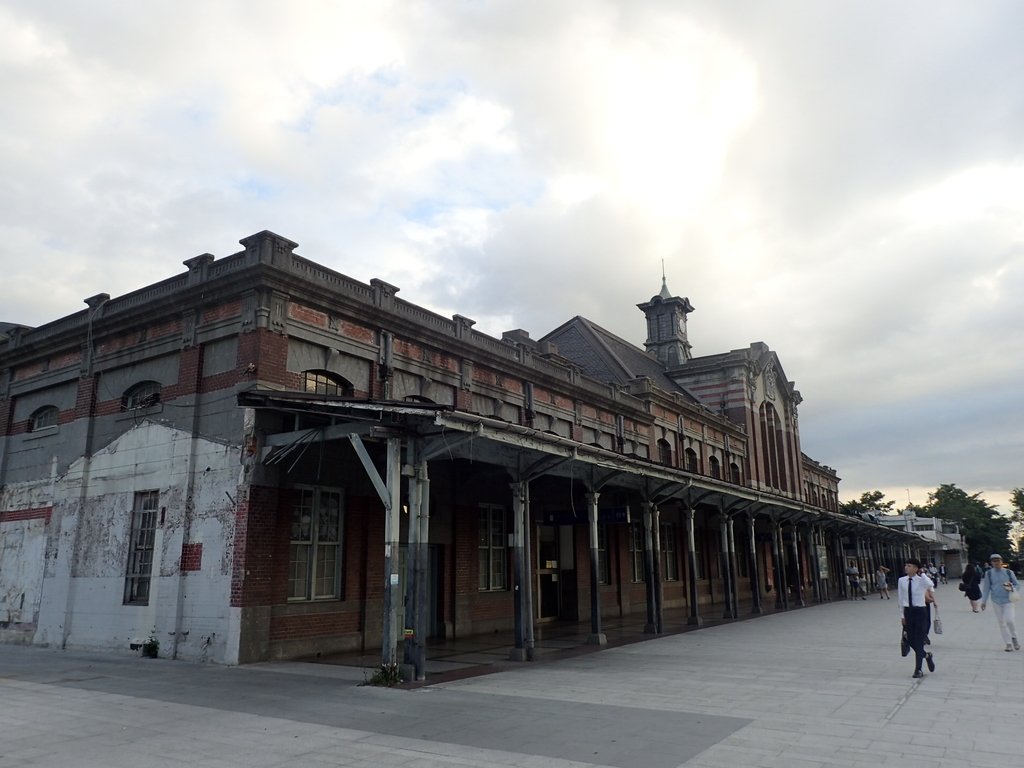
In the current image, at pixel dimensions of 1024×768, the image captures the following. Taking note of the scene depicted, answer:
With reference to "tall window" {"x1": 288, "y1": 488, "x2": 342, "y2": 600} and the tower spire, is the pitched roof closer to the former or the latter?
the tower spire

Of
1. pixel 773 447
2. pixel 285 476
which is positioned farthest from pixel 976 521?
pixel 285 476

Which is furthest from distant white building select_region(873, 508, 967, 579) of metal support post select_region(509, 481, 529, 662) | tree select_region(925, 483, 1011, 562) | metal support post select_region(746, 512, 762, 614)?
metal support post select_region(509, 481, 529, 662)

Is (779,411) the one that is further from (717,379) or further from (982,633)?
(982,633)

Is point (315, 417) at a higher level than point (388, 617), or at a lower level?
higher

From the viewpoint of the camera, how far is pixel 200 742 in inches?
279

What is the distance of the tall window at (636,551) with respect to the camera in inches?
1070

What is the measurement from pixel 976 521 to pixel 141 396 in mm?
105504

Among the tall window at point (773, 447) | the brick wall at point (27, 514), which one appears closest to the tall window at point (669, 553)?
the tall window at point (773, 447)

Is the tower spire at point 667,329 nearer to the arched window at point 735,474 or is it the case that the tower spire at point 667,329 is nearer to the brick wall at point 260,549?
the arched window at point 735,474

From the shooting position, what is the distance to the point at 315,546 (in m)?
14.5

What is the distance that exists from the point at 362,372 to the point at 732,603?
1370 cm

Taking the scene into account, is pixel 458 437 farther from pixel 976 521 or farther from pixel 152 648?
pixel 976 521

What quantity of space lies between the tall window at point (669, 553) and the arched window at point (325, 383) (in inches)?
699

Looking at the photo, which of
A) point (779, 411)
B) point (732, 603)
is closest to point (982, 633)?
point (732, 603)
